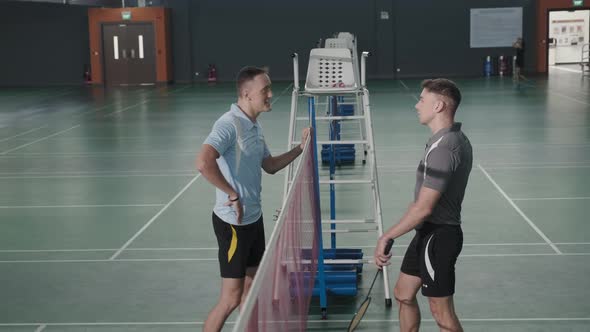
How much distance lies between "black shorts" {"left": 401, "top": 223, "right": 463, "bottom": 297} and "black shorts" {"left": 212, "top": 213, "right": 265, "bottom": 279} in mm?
1189

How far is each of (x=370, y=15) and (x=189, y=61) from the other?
933cm

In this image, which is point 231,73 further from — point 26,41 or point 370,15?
point 26,41

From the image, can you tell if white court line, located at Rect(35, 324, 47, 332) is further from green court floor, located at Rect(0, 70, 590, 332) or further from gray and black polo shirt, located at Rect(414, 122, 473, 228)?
gray and black polo shirt, located at Rect(414, 122, 473, 228)

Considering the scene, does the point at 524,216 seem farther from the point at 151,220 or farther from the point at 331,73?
the point at 151,220

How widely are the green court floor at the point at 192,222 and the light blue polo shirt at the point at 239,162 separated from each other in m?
1.66

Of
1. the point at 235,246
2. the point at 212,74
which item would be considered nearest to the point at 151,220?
the point at 235,246

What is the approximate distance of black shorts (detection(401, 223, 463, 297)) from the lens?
17.6ft

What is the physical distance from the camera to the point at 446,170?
16.9 ft

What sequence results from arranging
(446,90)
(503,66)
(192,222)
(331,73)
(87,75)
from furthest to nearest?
(87,75) < (503,66) < (192,222) < (331,73) < (446,90)

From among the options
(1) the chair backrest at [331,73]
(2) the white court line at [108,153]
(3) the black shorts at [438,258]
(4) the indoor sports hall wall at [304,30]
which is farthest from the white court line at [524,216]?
(4) the indoor sports hall wall at [304,30]

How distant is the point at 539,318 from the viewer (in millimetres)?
7016

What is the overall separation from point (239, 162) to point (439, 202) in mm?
1374

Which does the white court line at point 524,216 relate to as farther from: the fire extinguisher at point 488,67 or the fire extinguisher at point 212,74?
the fire extinguisher at point 212,74

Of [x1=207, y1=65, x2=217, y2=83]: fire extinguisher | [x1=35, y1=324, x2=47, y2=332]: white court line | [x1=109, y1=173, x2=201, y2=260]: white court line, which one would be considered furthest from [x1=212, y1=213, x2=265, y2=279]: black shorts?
[x1=207, y1=65, x2=217, y2=83]: fire extinguisher
